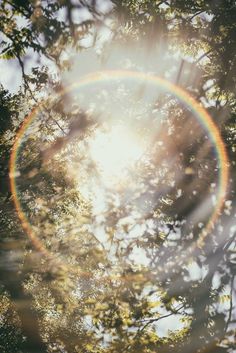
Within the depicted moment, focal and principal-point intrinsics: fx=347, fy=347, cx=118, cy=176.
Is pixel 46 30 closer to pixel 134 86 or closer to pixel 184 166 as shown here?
pixel 134 86

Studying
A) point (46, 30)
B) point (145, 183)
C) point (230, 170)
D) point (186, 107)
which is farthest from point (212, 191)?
point (46, 30)

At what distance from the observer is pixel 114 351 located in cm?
681

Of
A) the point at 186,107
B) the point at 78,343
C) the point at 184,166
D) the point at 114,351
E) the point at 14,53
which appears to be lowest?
the point at 114,351

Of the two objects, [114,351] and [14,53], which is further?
[14,53]

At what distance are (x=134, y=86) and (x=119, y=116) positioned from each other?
0.87 metres

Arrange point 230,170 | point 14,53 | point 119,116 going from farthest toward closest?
point 119,116
point 14,53
point 230,170

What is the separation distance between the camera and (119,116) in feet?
29.5

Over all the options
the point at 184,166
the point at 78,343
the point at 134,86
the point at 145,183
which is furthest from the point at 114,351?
the point at 134,86

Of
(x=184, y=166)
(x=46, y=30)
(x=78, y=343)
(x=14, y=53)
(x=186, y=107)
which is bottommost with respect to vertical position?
(x=78, y=343)

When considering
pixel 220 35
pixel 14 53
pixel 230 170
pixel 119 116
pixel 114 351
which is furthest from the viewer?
pixel 119 116

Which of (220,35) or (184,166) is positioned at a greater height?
(220,35)

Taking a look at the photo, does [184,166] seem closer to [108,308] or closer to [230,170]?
[230,170]

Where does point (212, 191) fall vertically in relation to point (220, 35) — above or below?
below

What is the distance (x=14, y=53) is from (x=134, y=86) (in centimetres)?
308
